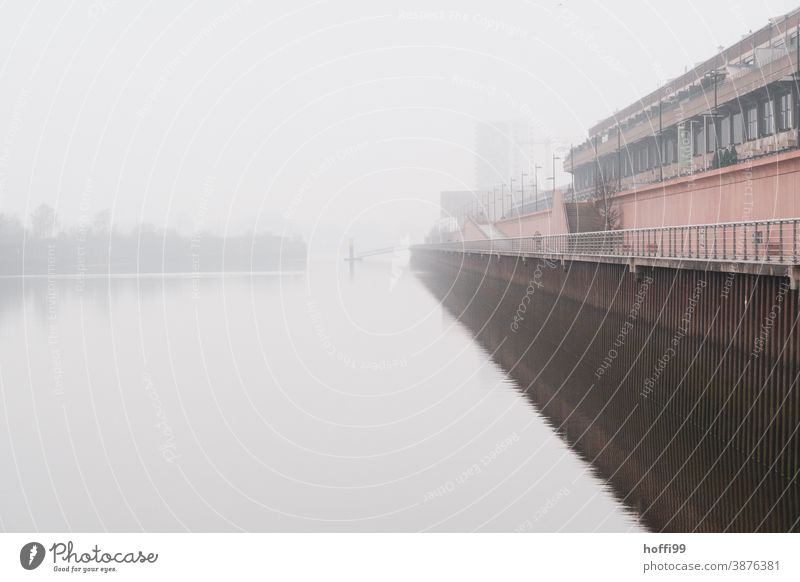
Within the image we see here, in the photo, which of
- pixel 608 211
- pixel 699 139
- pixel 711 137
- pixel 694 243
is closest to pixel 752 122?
pixel 711 137

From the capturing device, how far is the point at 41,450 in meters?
29.4

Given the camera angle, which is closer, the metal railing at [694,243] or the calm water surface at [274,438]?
the calm water surface at [274,438]

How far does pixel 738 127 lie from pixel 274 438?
4454cm

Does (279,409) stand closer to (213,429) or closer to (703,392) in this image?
(213,429)

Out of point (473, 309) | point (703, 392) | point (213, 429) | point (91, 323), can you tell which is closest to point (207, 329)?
point (91, 323)

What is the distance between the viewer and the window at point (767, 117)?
195 ft

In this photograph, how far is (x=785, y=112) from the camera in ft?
189

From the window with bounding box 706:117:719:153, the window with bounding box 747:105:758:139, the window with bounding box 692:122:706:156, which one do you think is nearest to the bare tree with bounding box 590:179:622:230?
the window with bounding box 692:122:706:156

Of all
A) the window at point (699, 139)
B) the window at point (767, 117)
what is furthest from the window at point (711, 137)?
the window at point (767, 117)

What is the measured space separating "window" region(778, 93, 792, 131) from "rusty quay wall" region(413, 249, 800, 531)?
16.8 m

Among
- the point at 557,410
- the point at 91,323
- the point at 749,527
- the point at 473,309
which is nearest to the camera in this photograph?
the point at 749,527

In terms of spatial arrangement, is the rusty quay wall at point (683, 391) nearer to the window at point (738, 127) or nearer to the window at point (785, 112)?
the window at point (785, 112)

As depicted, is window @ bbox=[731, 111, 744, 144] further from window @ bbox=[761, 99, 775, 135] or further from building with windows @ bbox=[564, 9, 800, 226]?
window @ bbox=[761, 99, 775, 135]
